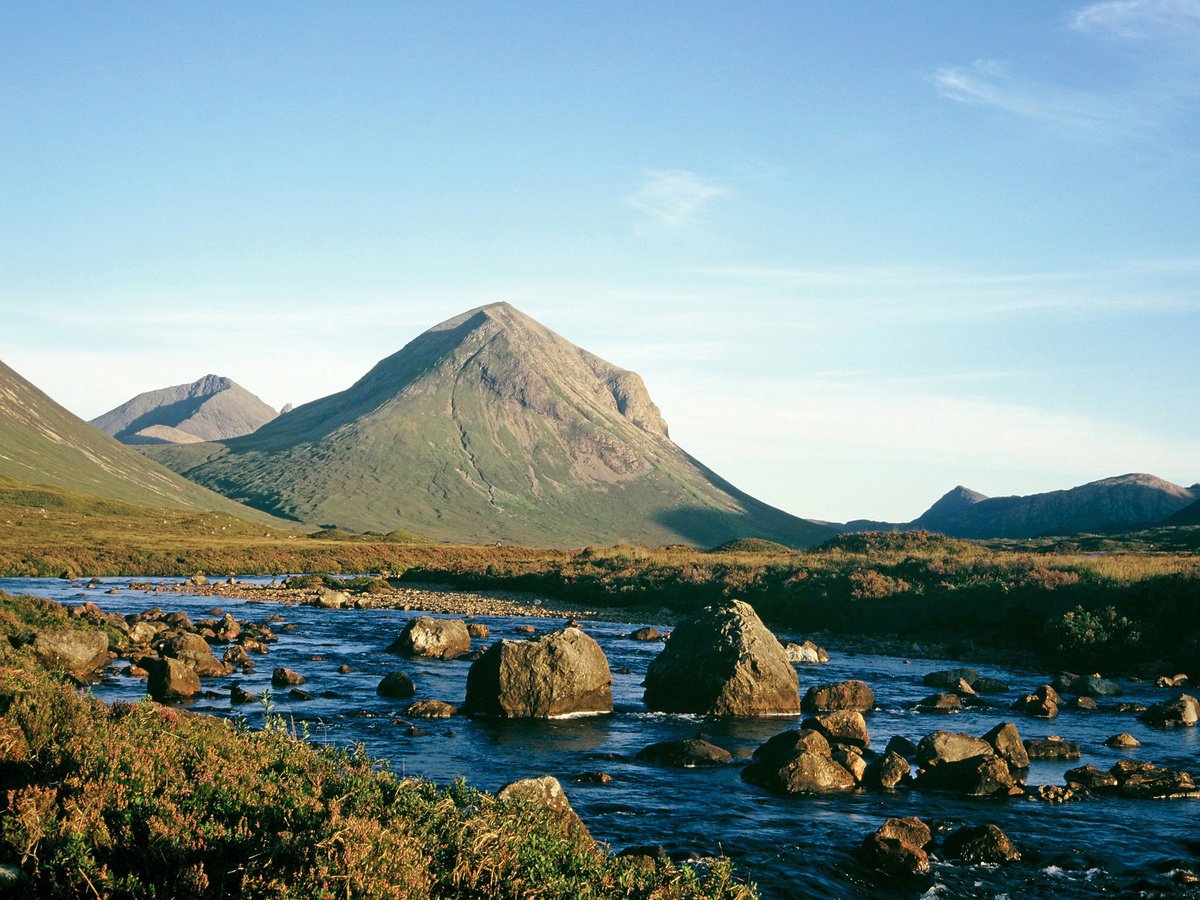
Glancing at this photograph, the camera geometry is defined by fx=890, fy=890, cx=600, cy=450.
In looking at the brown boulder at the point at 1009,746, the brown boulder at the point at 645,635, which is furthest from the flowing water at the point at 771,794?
the brown boulder at the point at 645,635

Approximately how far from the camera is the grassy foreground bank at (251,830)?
27.2 feet

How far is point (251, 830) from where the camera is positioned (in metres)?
9.22

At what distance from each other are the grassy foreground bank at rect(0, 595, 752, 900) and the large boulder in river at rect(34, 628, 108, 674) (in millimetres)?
17001

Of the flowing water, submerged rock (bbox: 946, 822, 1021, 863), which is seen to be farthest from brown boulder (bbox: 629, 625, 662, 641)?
submerged rock (bbox: 946, 822, 1021, 863)

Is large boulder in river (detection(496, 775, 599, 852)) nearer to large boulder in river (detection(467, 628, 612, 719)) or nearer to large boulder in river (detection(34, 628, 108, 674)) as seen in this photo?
large boulder in river (detection(467, 628, 612, 719))

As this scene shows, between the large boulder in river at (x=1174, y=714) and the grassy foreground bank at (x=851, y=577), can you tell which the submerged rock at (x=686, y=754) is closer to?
the large boulder in river at (x=1174, y=714)

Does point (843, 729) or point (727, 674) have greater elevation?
point (727, 674)

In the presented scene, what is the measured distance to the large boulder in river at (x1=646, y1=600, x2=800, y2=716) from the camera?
89.4 feet

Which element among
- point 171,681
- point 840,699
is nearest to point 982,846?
point 840,699

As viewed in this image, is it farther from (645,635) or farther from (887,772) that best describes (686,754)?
(645,635)

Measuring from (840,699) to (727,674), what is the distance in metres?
3.81

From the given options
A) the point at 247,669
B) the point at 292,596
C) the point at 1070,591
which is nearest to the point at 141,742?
the point at 247,669

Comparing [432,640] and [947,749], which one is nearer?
[947,749]

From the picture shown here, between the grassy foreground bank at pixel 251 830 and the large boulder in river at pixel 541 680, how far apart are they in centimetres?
1367
